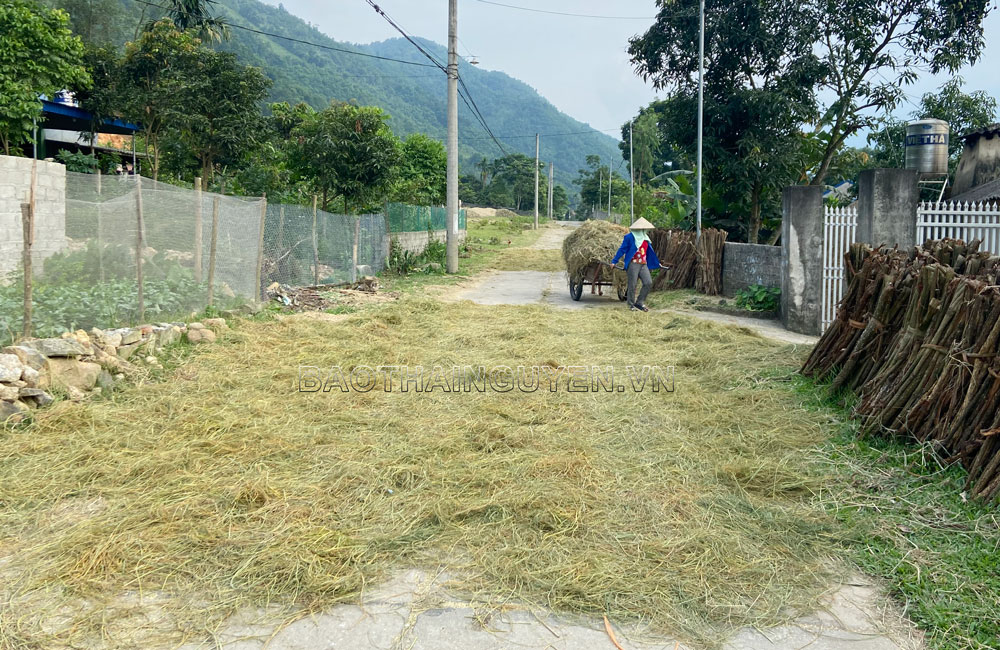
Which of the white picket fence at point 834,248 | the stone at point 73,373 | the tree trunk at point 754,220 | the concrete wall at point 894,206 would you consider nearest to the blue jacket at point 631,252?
the white picket fence at point 834,248

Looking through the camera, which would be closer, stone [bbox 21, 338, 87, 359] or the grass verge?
the grass verge

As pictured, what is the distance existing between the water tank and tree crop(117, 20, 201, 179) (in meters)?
20.0

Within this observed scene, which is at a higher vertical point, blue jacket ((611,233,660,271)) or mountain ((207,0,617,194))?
mountain ((207,0,617,194))

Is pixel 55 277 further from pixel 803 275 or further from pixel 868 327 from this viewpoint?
pixel 803 275

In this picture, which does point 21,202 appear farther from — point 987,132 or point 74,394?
point 987,132

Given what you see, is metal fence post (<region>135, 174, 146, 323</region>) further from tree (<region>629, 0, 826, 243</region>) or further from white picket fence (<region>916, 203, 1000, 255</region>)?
tree (<region>629, 0, 826, 243</region>)

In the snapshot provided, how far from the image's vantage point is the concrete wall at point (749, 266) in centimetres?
1338

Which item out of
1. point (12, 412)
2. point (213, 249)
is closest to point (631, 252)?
point (213, 249)

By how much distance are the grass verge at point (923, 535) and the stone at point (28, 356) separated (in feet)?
19.5

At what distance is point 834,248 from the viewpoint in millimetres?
10898

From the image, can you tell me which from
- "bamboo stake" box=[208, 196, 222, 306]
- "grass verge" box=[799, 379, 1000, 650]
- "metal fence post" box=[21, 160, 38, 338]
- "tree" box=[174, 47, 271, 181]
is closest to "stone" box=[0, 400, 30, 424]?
"metal fence post" box=[21, 160, 38, 338]

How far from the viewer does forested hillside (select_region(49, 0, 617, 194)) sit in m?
56.6

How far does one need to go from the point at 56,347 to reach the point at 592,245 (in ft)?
32.6

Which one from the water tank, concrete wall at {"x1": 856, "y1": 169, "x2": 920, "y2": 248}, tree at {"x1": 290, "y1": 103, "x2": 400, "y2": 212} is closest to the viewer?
concrete wall at {"x1": 856, "y1": 169, "x2": 920, "y2": 248}
